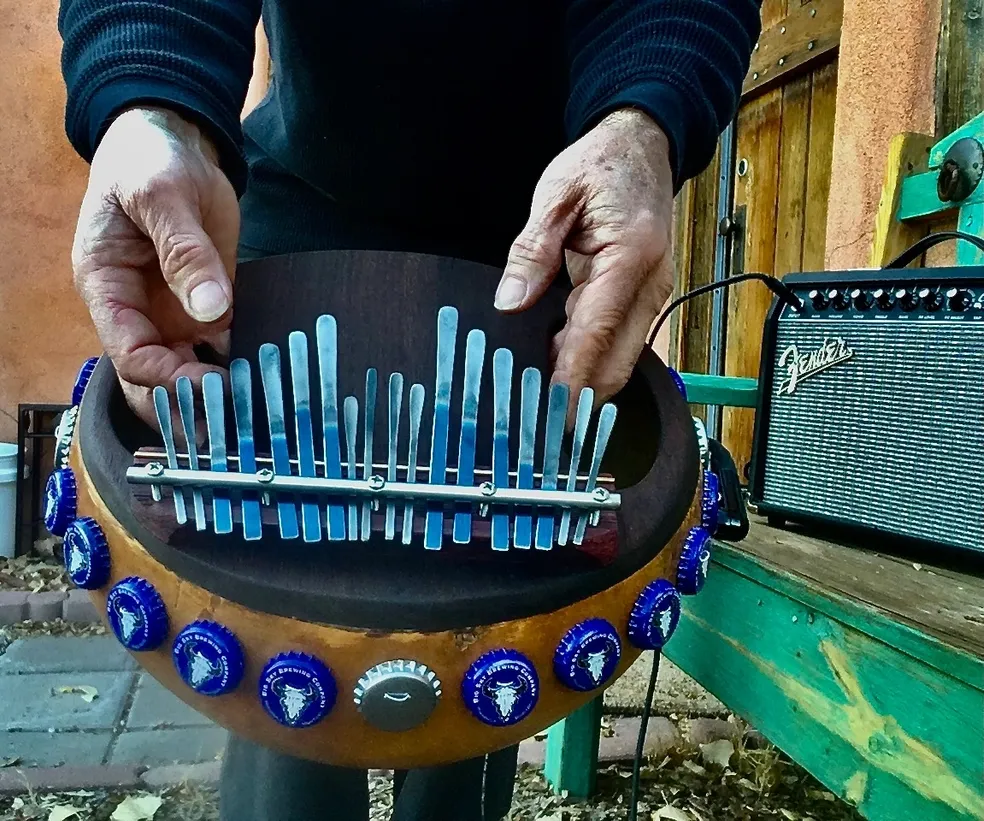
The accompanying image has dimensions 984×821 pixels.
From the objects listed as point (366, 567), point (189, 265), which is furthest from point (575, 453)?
point (189, 265)

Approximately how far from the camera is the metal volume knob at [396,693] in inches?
15.6

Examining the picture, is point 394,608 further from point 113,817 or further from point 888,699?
point 113,817

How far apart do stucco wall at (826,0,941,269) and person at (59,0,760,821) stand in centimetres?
111

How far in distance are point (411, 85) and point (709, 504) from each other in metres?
0.41

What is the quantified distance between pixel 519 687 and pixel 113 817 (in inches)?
46.6

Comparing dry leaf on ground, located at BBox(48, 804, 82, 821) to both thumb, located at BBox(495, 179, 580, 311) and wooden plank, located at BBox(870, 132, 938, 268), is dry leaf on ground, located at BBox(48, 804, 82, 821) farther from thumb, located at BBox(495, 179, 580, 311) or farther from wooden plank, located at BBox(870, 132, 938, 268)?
wooden plank, located at BBox(870, 132, 938, 268)

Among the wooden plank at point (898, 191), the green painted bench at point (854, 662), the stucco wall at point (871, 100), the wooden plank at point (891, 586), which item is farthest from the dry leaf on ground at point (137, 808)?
the stucco wall at point (871, 100)

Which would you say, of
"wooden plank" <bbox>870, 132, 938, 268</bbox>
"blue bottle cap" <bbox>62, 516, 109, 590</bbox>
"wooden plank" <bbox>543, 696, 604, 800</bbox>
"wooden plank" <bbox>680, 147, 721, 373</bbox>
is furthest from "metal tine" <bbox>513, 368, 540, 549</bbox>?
"wooden plank" <bbox>680, 147, 721, 373</bbox>

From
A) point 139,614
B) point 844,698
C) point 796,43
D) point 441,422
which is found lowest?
point 844,698

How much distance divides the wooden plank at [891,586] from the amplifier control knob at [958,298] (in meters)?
0.27

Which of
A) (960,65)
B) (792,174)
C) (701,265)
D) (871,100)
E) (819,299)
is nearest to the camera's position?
(819,299)

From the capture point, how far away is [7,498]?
2.72 metres

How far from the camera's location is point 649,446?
0.54 m

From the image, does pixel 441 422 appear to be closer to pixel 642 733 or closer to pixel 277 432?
pixel 277 432
